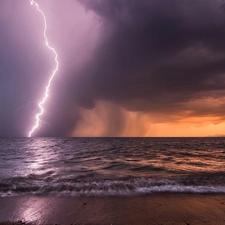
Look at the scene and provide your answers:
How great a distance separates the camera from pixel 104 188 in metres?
9.20

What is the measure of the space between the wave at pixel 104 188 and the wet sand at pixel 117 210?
693 millimetres

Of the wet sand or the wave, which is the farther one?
the wave

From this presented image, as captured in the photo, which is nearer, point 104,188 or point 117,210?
point 117,210

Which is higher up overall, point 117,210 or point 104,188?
point 104,188

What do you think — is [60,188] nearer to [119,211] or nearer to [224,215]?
[119,211]

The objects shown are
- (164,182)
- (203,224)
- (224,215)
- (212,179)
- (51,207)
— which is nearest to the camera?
(203,224)

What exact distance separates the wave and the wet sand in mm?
693

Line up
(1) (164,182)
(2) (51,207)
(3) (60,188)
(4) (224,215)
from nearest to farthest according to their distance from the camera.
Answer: (4) (224,215)
(2) (51,207)
(3) (60,188)
(1) (164,182)

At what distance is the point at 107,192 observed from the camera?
28.2ft

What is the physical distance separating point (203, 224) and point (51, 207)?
15.7 feet

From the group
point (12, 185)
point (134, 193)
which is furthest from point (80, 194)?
point (12, 185)

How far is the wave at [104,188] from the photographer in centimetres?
852

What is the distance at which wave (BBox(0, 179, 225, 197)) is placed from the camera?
852cm

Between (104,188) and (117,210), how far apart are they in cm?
283
